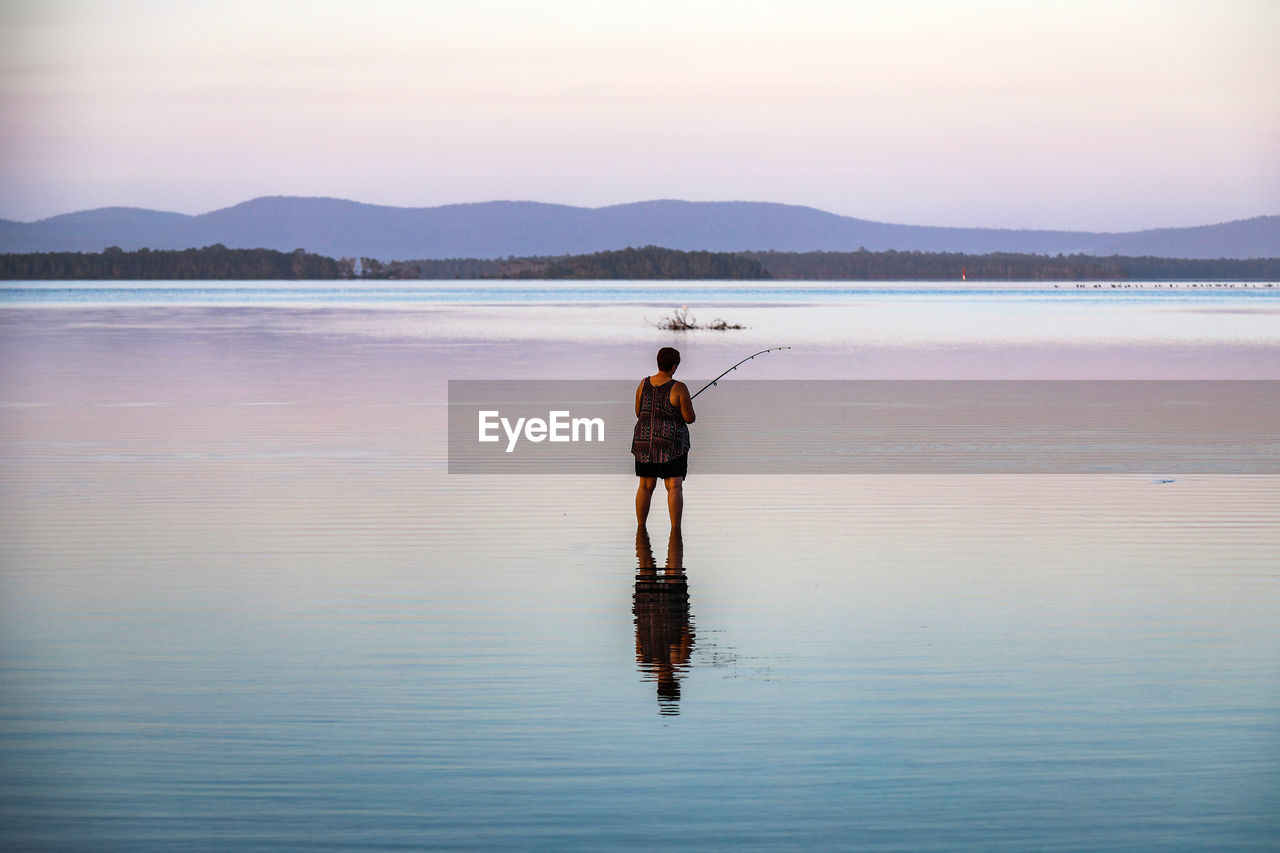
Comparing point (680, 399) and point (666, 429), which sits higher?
point (680, 399)

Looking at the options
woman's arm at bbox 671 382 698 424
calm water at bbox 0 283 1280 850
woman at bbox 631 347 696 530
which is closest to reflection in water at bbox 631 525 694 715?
calm water at bbox 0 283 1280 850

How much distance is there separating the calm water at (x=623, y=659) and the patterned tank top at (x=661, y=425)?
2.33 ft

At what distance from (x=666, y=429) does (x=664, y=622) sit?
3.14 meters

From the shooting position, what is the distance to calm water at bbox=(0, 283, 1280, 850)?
655 cm

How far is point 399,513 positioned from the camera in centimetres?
1421

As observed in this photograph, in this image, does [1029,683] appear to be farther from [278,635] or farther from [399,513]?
[399,513]

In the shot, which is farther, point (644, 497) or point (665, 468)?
point (644, 497)

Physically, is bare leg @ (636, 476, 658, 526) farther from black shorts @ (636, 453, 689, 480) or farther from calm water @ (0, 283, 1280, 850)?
calm water @ (0, 283, 1280, 850)

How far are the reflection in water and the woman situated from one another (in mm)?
500

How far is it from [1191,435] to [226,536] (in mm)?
12917

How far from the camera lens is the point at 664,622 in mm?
9844

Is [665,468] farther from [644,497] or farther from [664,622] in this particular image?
[664,622]

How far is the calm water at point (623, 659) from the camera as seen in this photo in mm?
6547

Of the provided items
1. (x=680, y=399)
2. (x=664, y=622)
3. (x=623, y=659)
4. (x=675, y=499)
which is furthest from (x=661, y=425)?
(x=623, y=659)
